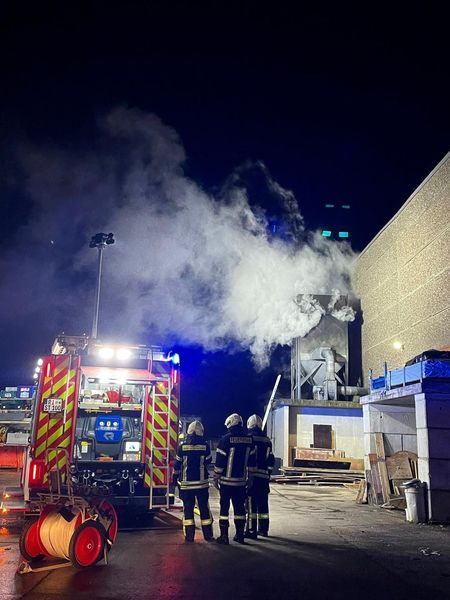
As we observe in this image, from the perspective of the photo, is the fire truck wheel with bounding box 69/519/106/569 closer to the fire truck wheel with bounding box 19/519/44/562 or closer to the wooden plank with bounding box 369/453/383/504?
the fire truck wheel with bounding box 19/519/44/562

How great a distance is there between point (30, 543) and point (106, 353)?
11.4 ft

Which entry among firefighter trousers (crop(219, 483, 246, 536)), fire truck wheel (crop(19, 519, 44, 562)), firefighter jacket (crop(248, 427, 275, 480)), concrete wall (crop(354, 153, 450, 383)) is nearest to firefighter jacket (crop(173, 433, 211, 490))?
firefighter trousers (crop(219, 483, 246, 536))

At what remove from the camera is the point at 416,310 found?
18188 millimetres

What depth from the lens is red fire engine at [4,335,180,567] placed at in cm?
777

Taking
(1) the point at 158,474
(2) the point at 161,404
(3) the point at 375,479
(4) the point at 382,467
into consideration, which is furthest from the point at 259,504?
(4) the point at 382,467

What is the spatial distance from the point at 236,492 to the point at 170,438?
5.34 feet

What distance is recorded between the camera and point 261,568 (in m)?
5.73

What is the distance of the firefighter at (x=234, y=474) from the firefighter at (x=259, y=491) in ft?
1.06

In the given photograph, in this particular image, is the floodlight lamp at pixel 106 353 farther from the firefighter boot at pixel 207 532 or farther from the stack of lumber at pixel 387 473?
the stack of lumber at pixel 387 473

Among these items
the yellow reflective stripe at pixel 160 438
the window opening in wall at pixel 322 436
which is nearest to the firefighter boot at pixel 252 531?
the yellow reflective stripe at pixel 160 438

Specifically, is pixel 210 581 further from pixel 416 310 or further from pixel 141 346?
pixel 416 310

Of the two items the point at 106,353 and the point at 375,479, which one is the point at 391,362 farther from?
the point at 106,353

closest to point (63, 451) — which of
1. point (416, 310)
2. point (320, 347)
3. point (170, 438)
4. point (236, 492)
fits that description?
point (170, 438)

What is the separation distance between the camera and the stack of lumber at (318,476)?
18.2m
